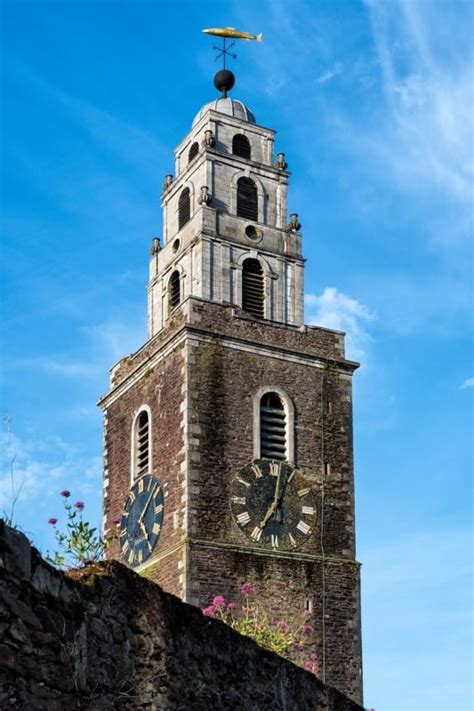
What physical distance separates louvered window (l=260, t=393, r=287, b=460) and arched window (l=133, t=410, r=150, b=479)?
2929 millimetres

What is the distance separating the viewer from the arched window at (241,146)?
36.9m

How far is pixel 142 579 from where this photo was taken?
8.61 m

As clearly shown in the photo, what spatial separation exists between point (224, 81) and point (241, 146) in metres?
3.23

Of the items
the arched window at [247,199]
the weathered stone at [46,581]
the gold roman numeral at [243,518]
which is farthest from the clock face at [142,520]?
the weathered stone at [46,581]

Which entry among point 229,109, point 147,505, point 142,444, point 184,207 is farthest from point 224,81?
point 147,505

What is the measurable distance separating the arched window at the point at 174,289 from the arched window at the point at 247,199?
94.8 inches

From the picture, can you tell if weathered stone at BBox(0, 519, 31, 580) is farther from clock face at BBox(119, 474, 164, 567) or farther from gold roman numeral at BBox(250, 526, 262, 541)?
clock face at BBox(119, 474, 164, 567)

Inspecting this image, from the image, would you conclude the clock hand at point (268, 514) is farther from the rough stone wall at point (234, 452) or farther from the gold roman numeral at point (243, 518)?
the rough stone wall at point (234, 452)

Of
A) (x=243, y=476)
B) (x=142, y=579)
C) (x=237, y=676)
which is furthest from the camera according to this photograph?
(x=243, y=476)

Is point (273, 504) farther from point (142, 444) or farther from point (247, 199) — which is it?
point (247, 199)

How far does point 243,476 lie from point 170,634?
2092cm

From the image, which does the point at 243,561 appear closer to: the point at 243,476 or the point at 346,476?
the point at 243,476

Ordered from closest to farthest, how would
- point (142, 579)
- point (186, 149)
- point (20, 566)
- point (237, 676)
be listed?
point (20, 566) → point (142, 579) → point (237, 676) → point (186, 149)

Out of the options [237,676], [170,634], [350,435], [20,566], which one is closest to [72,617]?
[20,566]
